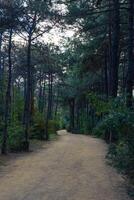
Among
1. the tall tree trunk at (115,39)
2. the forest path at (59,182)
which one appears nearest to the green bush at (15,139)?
the tall tree trunk at (115,39)

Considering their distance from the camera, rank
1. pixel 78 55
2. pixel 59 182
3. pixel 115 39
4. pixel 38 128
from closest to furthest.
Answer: pixel 59 182, pixel 115 39, pixel 78 55, pixel 38 128

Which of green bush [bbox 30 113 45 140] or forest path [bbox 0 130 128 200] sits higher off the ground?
green bush [bbox 30 113 45 140]

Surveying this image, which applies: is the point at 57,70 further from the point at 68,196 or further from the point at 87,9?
Answer: the point at 68,196

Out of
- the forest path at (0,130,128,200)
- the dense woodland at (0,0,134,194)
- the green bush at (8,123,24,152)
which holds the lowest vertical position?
the forest path at (0,130,128,200)

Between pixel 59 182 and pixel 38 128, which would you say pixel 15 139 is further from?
pixel 38 128

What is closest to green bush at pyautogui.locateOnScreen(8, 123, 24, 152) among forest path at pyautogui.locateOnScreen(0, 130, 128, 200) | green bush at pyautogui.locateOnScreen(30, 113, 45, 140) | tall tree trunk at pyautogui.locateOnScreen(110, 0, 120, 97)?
tall tree trunk at pyautogui.locateOnScreen(110, 0, 120, 97)

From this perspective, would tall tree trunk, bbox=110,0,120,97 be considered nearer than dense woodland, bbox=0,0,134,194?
No

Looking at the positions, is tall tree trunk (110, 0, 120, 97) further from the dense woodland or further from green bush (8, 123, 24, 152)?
green bush (8, 123, 24, 152)

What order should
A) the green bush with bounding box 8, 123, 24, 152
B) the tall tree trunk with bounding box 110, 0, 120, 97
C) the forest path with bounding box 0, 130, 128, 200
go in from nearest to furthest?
the forest path with bounding box 0, 130, 128, 200, the tall tree trunk with bounding box 110, 0, 120, 97, the green bush with bounding box 8, 123, 24, 152

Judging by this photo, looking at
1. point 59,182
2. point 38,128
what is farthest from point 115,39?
point 38,128

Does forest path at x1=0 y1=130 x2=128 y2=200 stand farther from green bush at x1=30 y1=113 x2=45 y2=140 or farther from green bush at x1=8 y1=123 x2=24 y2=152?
green bush at x1=30 y1=113 x2=45 y2=140

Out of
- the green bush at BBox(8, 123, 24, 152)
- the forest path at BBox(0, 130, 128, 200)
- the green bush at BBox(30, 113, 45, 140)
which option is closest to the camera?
the forest path at BBox(0, 130, 128, 200)

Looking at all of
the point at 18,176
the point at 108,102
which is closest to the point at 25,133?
the point at 18,176

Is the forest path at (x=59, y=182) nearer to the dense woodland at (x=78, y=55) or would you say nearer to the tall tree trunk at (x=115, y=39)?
the dense woodland at (x=78, y=55)
